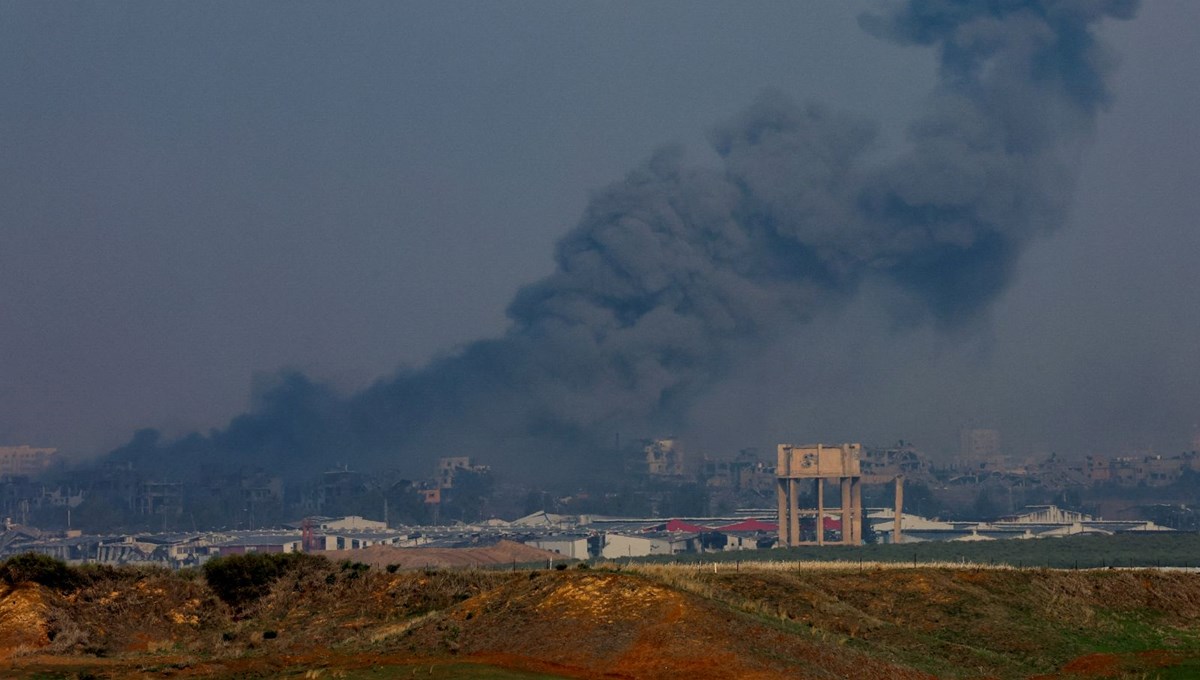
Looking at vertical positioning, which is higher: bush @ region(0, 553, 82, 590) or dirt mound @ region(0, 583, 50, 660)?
bush @ region(0, 553, 82, 590)

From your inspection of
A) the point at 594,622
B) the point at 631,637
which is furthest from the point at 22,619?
the point at 631,637

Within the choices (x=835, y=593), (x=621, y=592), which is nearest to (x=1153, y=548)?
(x=835, y=593)

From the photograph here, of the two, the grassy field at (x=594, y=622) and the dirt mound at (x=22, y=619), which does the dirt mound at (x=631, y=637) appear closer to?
the grassy field at (x=594, y=622)

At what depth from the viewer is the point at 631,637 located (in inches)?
1909

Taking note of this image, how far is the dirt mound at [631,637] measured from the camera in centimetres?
4666

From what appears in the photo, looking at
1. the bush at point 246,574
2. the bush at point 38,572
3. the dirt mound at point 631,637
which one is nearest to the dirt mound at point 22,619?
the bush at point 38,572

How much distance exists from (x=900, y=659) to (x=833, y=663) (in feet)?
13.6

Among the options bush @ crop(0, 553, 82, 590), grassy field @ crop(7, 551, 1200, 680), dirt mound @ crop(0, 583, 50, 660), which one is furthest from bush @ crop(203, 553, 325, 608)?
dirt mound @ crop(0, 583, 50, 660)

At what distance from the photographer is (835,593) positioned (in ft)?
209

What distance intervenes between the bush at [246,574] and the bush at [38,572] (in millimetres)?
5900

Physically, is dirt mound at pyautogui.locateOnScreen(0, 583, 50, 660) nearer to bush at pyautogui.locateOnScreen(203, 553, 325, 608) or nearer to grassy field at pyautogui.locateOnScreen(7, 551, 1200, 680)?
grassy field at pyautogui.locateOnScreen(7, 551, 1200, 680)

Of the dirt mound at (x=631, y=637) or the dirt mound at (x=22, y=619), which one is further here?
the dirt mound at (x=22, y=619)

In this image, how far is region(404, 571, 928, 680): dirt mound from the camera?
4666 cm

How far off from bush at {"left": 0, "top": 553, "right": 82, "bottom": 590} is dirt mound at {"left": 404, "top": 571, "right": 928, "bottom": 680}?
18414 mm
